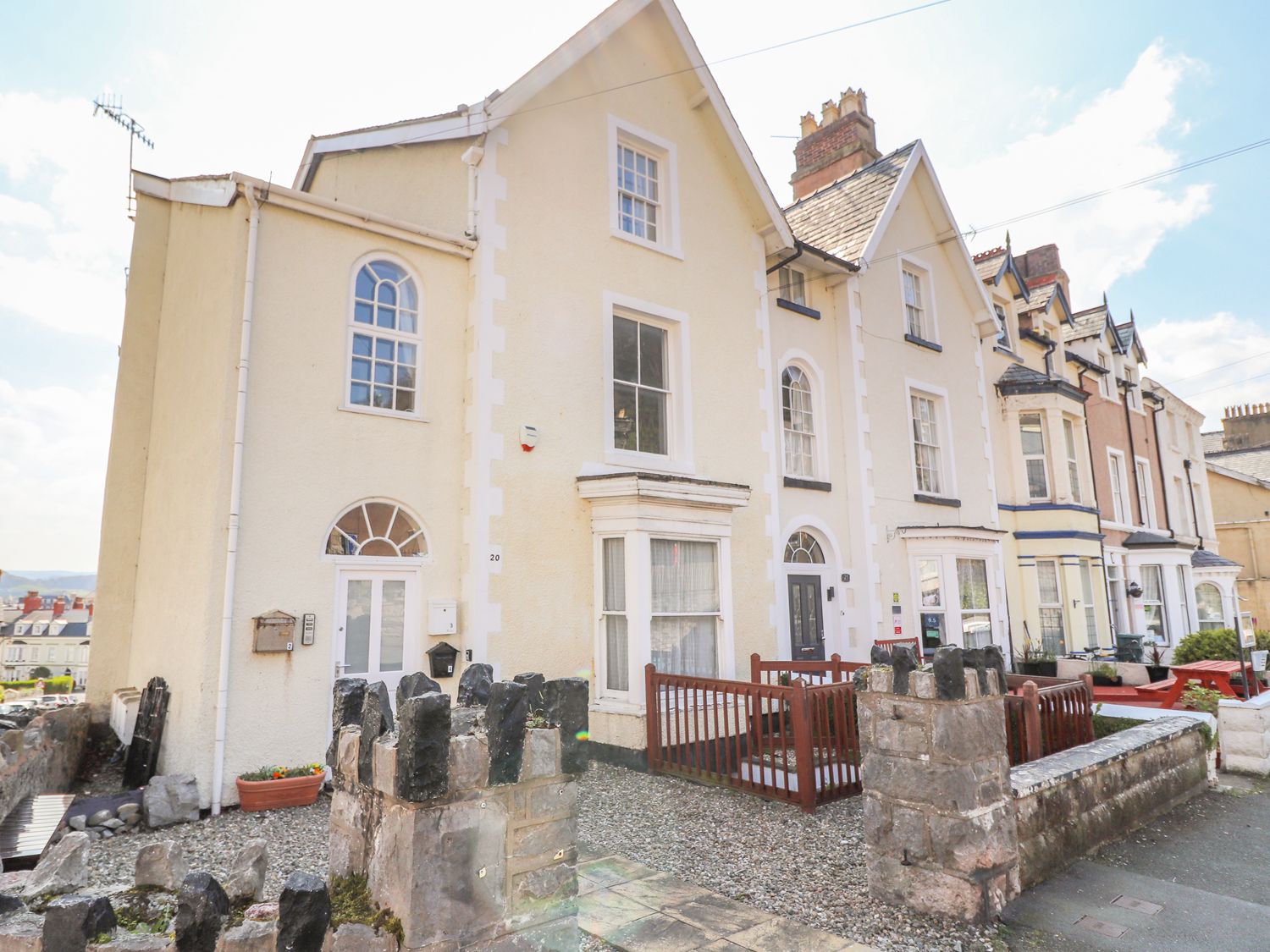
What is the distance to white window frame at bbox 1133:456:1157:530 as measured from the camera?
A: 21.1 metres

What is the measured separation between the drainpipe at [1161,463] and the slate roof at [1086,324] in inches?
148

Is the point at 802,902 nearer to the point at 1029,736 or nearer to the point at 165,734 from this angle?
the point at 1029,736

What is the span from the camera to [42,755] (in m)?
7.32

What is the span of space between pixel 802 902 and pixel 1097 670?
443 inches

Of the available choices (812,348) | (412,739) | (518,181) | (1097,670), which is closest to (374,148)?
(518,181)

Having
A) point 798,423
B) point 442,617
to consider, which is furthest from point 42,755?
point 798,423

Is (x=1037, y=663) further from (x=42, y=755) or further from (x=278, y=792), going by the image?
(x=42, y=755)

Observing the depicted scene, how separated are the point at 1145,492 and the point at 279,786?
76.1ft

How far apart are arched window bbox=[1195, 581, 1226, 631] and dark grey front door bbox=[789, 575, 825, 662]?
17117 mm

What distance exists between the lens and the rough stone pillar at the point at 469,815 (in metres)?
2.54

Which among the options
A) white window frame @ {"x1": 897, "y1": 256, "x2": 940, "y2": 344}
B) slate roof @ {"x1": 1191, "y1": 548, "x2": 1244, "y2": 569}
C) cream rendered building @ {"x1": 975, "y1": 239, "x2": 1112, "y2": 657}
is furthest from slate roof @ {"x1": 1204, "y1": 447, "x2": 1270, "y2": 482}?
white window frame @ {"x1": 897, "y1": 256, "x2": 940, "y2": 344}

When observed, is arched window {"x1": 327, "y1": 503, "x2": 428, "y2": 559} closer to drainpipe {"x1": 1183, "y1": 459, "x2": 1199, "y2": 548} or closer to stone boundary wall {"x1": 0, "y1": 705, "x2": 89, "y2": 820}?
stone boundary wall {"x1": 0, "y1": 705, "x2": 89, "y2": 820}

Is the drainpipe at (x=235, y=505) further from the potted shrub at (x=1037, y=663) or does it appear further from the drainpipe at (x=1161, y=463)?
the drainpipe at (x=1161, y=463)

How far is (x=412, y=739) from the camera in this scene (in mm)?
2541
